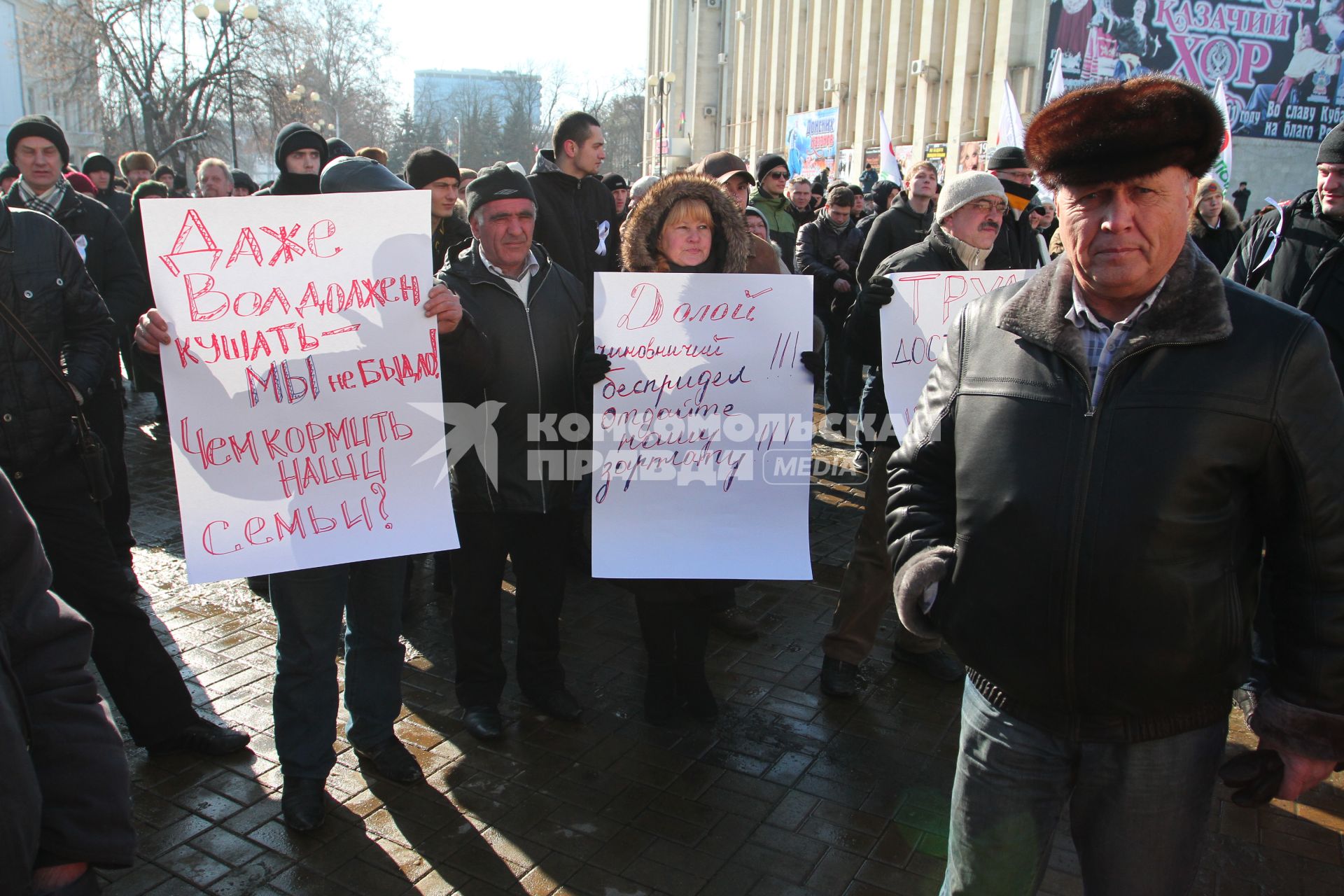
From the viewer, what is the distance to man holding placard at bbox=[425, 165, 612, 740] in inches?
139

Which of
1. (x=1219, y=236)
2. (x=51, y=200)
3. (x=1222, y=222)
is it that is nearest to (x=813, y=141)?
(x=1222, y=222)

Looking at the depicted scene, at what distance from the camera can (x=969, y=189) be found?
3.84 meters

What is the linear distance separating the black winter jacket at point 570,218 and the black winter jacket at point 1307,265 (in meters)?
3.28

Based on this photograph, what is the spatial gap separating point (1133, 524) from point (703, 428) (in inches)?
86.4

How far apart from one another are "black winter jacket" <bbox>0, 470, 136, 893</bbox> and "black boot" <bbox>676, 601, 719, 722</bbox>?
2383 millimetres

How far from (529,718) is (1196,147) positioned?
3.10 m

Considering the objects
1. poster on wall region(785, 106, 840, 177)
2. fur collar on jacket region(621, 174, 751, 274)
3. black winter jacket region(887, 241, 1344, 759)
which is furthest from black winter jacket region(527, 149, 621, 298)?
poster on wall region(785, 106, 840, 177)

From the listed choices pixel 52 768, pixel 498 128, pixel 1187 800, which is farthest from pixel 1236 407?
pixel 498 128

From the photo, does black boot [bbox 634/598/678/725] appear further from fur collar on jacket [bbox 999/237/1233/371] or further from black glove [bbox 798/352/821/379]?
fur collar on jacket [bbox 999/237/1233/371]

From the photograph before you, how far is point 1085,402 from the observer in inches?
70.3

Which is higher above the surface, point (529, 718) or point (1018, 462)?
point (1018, 462)

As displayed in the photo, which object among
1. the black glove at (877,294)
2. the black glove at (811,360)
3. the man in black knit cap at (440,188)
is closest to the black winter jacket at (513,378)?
the black glove at (811,360)

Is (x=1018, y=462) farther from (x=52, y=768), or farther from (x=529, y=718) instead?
(x=529, y=718)

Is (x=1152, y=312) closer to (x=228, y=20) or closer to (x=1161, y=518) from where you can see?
(x=1161, y=518)
